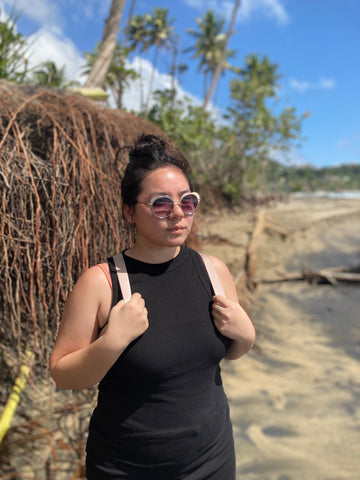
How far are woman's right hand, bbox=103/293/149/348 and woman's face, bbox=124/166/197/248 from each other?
22 cm

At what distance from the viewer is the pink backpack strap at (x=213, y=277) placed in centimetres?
135

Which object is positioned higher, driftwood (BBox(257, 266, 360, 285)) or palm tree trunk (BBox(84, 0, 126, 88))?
palm tree trunk (BBox(84, 0, 126, 88))

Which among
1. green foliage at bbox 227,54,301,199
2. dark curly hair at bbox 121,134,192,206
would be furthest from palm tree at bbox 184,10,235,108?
dark curly hair at bbox 121,134,192,206

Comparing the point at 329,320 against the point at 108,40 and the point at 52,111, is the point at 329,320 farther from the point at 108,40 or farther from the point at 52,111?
the point at 52,111

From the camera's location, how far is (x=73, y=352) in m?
1.18

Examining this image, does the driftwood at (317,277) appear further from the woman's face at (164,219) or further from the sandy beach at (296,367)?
the woman's face at (164,219)

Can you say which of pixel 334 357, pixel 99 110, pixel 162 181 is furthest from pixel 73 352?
pixel 334 357

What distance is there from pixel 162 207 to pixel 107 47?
4.01 meters

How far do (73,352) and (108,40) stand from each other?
4.40 m

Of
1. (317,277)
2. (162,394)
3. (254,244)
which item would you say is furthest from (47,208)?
(317,277)

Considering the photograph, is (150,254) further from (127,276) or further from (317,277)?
(317,277)

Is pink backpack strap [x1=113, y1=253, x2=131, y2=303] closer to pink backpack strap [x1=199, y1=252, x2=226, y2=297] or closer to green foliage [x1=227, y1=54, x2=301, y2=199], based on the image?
pink backpack strap [x1=199, y1=252, x2=226, y2=297]

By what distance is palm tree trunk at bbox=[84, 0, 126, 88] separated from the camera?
447 centimetres

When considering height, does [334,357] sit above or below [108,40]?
below
